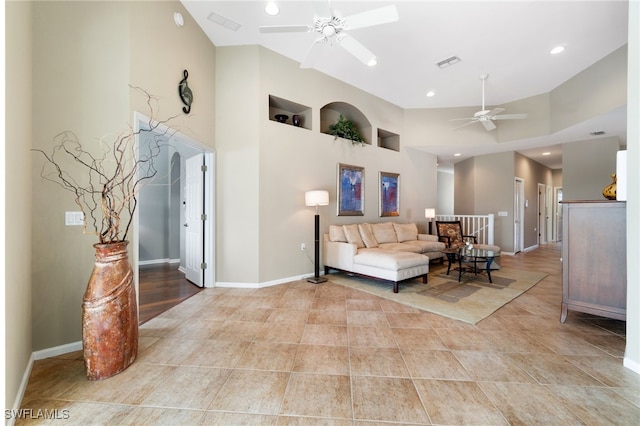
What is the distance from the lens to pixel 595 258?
7.82 feet

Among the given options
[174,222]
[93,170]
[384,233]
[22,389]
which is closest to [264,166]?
[93,170]

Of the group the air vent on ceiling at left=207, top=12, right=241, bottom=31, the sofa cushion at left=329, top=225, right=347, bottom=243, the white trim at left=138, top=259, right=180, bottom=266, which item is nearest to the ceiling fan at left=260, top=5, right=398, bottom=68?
the air vent on ceiling at left=207, top=12, right=241, bottom=31

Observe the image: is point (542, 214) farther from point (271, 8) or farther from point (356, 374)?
point (271, 8)

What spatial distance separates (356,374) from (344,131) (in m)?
4.12

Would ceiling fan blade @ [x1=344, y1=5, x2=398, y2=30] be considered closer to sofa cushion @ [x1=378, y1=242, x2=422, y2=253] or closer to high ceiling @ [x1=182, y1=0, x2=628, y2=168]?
high ceiling @ [x1=182, y1=0, x2=628, y2=168]

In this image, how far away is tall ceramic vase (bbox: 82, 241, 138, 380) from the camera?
171 cm

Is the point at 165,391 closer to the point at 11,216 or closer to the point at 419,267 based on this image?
the point at 11,216

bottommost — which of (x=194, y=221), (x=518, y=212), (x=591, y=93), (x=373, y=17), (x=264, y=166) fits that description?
(x=194, y=221)

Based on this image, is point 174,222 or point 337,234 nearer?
point 337,234

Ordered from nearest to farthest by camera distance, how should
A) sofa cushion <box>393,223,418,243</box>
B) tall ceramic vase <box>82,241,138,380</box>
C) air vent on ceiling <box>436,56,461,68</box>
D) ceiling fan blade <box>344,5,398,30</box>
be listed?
1. tall ceramic vase <box>82,241,138,380</box>
2. ceiling fan blade <box>344,5,398,30</box>
3. air vent on ceiling <box>436,56,461,68</box>
4. sofa cushion <box>393,223,418,243</box>

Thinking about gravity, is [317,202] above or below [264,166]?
below

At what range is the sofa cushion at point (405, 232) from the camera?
17.5 ft

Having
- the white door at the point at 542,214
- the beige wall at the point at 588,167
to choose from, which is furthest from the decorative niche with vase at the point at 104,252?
the white door at the point at 542,214

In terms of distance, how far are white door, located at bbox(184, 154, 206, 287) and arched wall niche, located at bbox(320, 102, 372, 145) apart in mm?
2430
